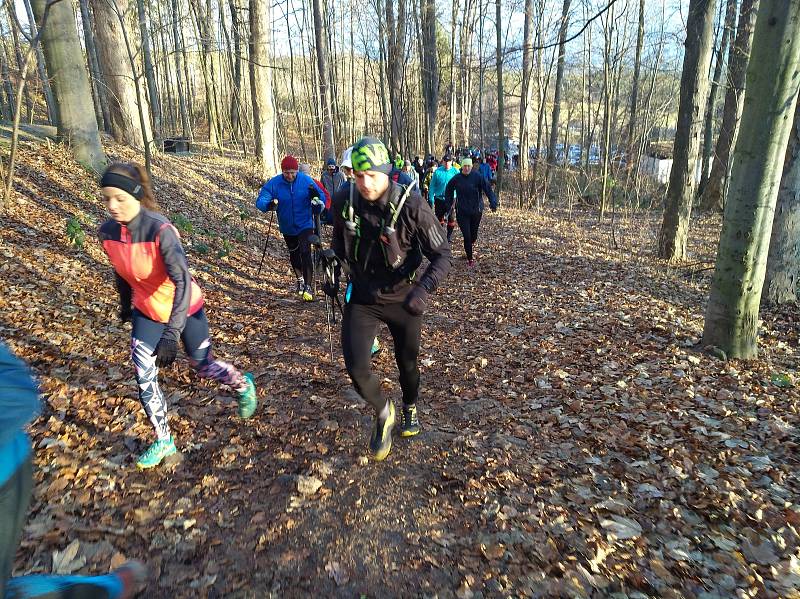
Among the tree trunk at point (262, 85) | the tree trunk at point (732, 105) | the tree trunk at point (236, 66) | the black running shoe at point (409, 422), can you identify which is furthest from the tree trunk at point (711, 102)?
the black running shoe at point (409, 422)

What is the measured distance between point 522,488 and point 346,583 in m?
1.47

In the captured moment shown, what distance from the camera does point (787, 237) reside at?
6930 millimetres

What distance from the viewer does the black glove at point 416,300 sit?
3.40 meters

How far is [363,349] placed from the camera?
3623 millimetres

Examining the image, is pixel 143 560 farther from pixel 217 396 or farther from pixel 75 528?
pixel 217 396

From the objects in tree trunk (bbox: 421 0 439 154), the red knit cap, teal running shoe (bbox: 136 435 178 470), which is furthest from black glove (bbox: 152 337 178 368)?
tree trunk (bbox: 421 0 439 154)

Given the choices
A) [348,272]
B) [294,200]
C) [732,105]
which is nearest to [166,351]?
[348,272]

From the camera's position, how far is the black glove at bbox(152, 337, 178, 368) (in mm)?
3361

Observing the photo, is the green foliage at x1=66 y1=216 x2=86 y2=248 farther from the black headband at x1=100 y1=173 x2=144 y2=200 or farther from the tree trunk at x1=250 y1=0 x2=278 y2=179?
the tree trunk at x1=250 y1=0 x2=278 y2=179

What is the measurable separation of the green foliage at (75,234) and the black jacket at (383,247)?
611 cm

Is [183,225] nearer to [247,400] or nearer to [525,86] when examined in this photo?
[247,400]

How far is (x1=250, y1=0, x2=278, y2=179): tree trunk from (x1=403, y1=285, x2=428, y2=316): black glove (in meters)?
15.6

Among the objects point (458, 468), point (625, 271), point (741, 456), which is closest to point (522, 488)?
point (458, 468)

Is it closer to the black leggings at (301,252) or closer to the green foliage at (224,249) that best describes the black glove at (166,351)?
the black leggings at (301,252)
